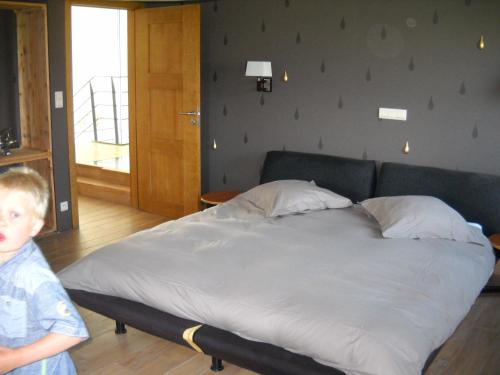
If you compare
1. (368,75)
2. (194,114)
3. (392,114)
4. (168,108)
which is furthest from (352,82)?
(168,108)

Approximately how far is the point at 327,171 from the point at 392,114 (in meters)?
0.68

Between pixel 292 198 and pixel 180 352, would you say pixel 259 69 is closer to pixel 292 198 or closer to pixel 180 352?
pixel 292 198

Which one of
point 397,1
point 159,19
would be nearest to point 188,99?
point 159,19

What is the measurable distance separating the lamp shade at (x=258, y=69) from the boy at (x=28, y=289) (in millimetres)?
3454

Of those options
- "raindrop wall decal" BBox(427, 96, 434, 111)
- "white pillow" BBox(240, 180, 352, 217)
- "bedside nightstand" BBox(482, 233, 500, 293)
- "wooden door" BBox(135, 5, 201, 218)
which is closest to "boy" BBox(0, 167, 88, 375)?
"white pillow" BBox(240, 180, 352, 217)

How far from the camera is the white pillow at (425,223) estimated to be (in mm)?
3582

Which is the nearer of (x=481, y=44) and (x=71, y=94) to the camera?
(x=481, y=44)

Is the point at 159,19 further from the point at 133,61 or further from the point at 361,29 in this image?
the point at 361,29

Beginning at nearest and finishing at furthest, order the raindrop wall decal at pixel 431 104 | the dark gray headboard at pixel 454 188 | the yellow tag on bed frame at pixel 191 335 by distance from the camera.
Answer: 1. the yellow tag on bed frame at pixel 191 335
2. the dark gray headboard at pixel 454 188
3. the raindrop wall decal at pixel 431 104

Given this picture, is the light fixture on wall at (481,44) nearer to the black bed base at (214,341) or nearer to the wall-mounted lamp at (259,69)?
the wall-mounted lamp at (259,69)

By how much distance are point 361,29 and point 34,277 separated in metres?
3.73

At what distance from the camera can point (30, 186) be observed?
4.53ft

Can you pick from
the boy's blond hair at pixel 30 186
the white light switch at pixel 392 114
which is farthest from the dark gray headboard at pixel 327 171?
the boy's blond hair at pixel 30 186

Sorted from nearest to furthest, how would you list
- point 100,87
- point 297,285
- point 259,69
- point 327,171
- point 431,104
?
point 297,285, point 431,104, point 327,171, point 259,69, point 100,87
